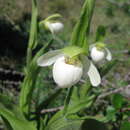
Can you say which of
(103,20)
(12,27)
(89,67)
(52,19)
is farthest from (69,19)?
(89,67)

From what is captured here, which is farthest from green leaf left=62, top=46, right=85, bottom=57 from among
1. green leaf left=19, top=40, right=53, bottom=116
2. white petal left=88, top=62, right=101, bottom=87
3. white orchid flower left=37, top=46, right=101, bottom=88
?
green leaf left=19, top=40, right=53, bottom=116

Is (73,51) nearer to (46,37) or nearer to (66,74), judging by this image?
(66,74)

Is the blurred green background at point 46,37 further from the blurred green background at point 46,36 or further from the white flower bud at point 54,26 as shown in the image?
the white flower bud at point 54,26

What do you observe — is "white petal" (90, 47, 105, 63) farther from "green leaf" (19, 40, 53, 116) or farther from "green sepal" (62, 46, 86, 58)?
"green sepal" (62, 46, 86, 58)

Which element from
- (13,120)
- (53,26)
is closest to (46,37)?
(53,26)

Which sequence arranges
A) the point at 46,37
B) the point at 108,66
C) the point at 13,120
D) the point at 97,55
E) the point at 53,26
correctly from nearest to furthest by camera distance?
the point at 13,120, the point at 108,66, the point at 97,55, the point at 53,26, the point at 46,37
